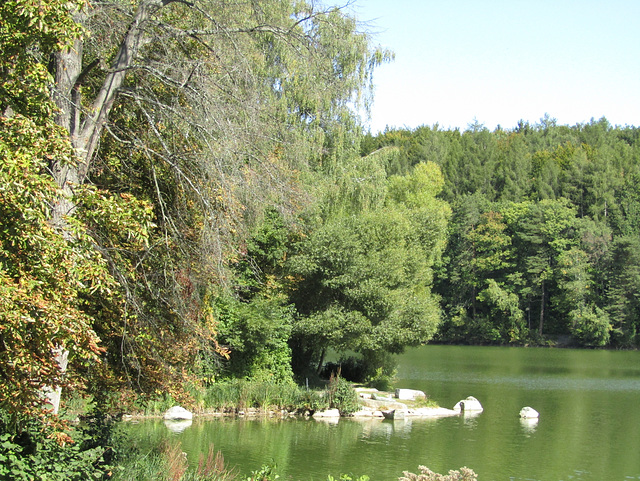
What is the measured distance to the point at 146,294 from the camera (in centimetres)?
841

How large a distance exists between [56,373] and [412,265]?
70.9ft

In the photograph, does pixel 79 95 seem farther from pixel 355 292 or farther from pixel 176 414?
pixel 355 292

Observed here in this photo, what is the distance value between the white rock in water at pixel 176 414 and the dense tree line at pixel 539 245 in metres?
40.3

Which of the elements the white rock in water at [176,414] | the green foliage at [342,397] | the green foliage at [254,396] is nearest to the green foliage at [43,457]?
the white rock in water at [176,414]

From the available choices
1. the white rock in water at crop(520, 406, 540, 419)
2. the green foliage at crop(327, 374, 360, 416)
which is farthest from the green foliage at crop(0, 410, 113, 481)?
the white rock in water at crop(520, 406, 540, 419)

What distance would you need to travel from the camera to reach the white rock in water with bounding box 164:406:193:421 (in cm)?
1700

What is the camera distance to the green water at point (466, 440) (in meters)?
13.5

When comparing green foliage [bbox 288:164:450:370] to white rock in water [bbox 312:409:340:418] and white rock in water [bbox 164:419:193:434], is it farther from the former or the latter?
white rock in water [bbox 164:419:193:434]

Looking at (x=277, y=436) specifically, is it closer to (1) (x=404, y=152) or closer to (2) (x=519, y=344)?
(2) (x=519, y=344)

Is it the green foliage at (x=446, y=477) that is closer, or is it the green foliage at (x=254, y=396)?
the green foliage at (x=446, y=477)

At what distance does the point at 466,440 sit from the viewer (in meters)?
16.6

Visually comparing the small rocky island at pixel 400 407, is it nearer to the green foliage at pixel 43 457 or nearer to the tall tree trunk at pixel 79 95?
the green foliage at pixel 43 457

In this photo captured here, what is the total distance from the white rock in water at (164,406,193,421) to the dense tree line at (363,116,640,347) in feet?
132

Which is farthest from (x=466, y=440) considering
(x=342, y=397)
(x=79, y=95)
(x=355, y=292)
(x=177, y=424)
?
(x=79, y=95)
